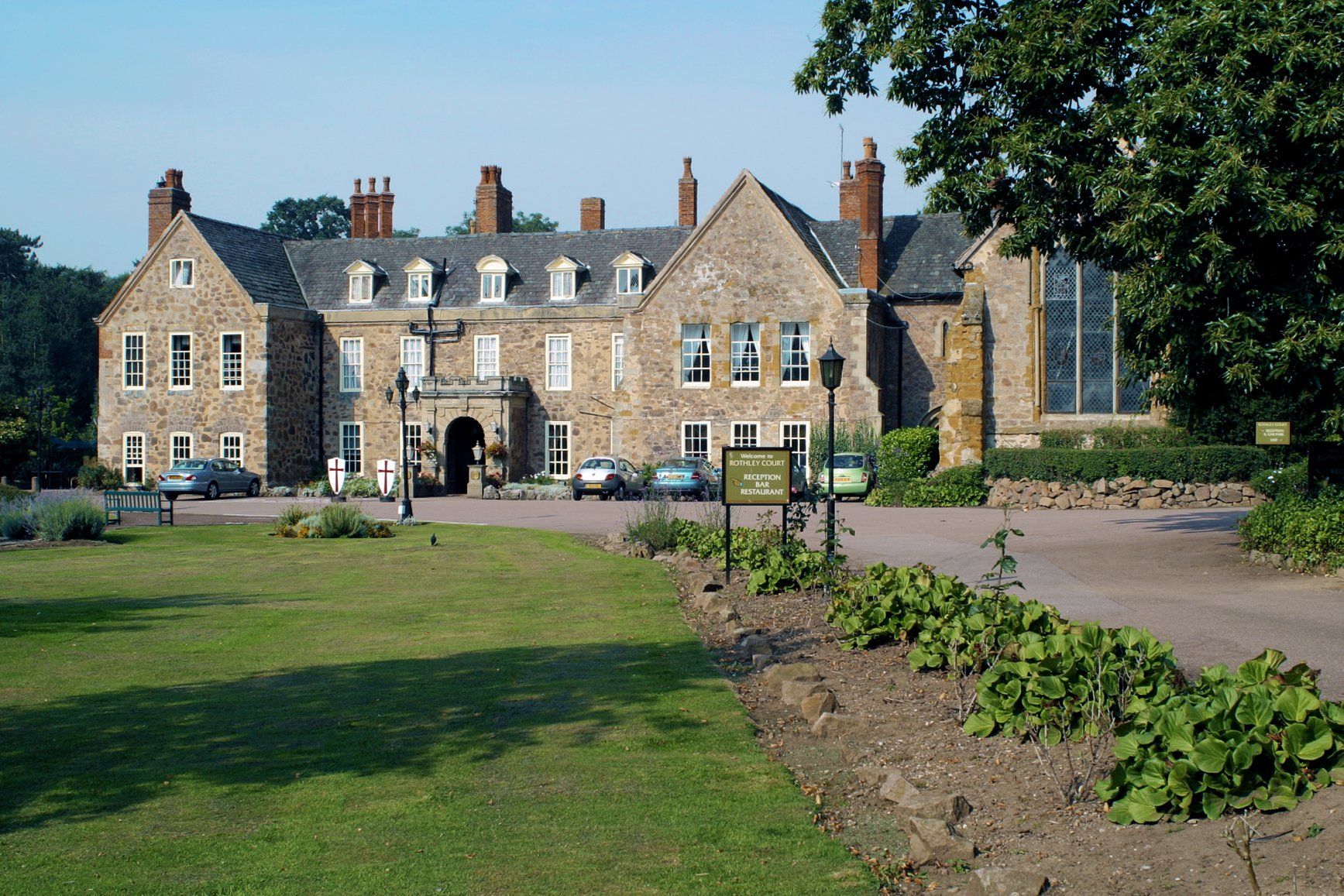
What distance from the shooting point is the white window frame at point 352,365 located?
46.2 m

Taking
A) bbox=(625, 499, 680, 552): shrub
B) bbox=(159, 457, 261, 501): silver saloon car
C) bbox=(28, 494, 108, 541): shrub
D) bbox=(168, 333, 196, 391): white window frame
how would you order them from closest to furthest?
bbox=(625, 499, 680, 552): shrub
bbox=(28, 494, 108, 541): shrub
bbox=(159, 457, 261, 501): silver saloon car
bbox=(168, 333, 196, 391): white window frame

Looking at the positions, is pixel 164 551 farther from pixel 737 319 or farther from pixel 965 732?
pixel 737 319

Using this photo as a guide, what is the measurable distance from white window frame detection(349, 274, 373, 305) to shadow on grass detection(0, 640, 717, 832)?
124ft

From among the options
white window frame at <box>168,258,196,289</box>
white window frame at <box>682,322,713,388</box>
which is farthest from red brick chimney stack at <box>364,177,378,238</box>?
white window frame at <box>682,322,713,388</box>

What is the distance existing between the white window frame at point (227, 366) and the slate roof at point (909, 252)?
69.8 feet

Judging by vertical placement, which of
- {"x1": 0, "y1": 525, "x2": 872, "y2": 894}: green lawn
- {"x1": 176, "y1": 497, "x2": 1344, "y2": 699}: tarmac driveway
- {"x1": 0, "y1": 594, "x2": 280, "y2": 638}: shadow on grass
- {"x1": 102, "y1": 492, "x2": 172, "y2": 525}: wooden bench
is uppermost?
{"x1": 102, "y1": 492, "x2": 172, "y2": 525}: wooden bench

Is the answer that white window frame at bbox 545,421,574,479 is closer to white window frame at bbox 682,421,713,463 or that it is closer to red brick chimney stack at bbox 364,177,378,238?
white window frame at bbox 682,421,713,463

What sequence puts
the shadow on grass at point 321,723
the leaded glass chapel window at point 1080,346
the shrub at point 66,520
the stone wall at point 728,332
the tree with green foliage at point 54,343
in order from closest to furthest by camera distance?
1. the shadow on grass at point 321,723
2. the shrub at point 66,520
3. the leaded glass chapel window at point 1080,346
4. the stone wall at point 728,332
5. the tree with green foliage at point 54,343

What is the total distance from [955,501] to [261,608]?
20970mm

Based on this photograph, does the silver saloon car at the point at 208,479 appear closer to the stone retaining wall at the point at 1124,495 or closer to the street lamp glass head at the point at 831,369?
the stone retaining wall at the point at 1124,495

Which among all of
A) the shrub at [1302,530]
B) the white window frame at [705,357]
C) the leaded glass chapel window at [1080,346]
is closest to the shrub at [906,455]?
the leaded glass chapel window at [1080,346]

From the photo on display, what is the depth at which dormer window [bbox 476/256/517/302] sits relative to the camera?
45.4m

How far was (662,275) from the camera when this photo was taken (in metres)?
41.0

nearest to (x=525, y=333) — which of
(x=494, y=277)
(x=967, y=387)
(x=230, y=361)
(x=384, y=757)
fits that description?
(x=494, y=277)
